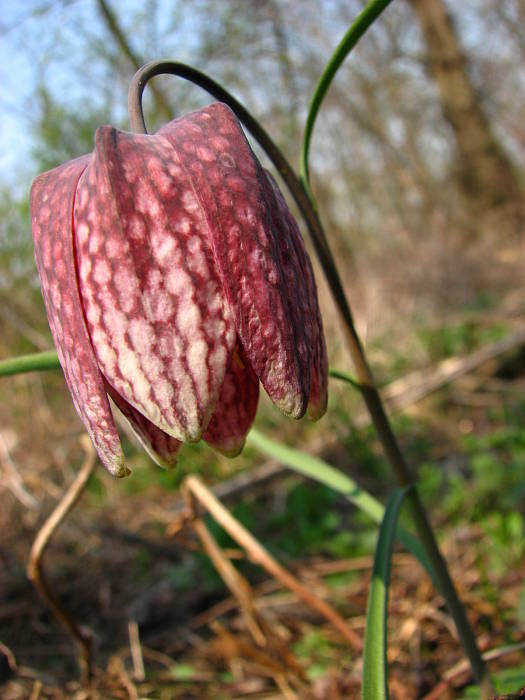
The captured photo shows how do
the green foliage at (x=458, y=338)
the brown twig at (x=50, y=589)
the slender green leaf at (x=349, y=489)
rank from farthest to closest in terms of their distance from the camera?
the green foliage at (x=458, y=338)
the brown twig at (x=50, y=589)
the slender green leaf at (x=349, y=489)

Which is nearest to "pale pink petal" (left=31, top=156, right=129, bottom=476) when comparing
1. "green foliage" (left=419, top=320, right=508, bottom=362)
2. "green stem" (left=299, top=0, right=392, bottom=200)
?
"green stem" (left=299, top=0, right=392, bottom=200)

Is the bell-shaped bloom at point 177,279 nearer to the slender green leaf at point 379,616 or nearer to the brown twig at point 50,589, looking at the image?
the slender green leaf at point 379,616

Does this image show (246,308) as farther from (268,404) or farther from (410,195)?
(410,195)

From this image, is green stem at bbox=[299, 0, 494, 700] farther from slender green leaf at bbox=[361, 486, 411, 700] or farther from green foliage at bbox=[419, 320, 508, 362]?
green foliage at bbox=[419, 320, 508, 362]

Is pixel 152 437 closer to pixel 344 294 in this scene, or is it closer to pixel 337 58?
pixel 344 294

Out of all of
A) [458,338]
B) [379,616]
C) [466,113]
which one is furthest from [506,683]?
[466,113]

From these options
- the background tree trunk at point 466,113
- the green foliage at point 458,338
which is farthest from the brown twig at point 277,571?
the background tree trunk at point 466,113

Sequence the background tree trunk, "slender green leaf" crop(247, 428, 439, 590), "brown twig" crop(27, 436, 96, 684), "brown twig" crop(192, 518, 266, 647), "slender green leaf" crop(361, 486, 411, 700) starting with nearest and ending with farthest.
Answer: "slender green leaf" crop(361, 486, 411, 700)
"slender green leaf" crop(247, 428, 439, 590)
"brown twig" crop(27, 436, 96, 684)
"brown twig" crop(192, 518, 266, 647)
the background tree trunk
